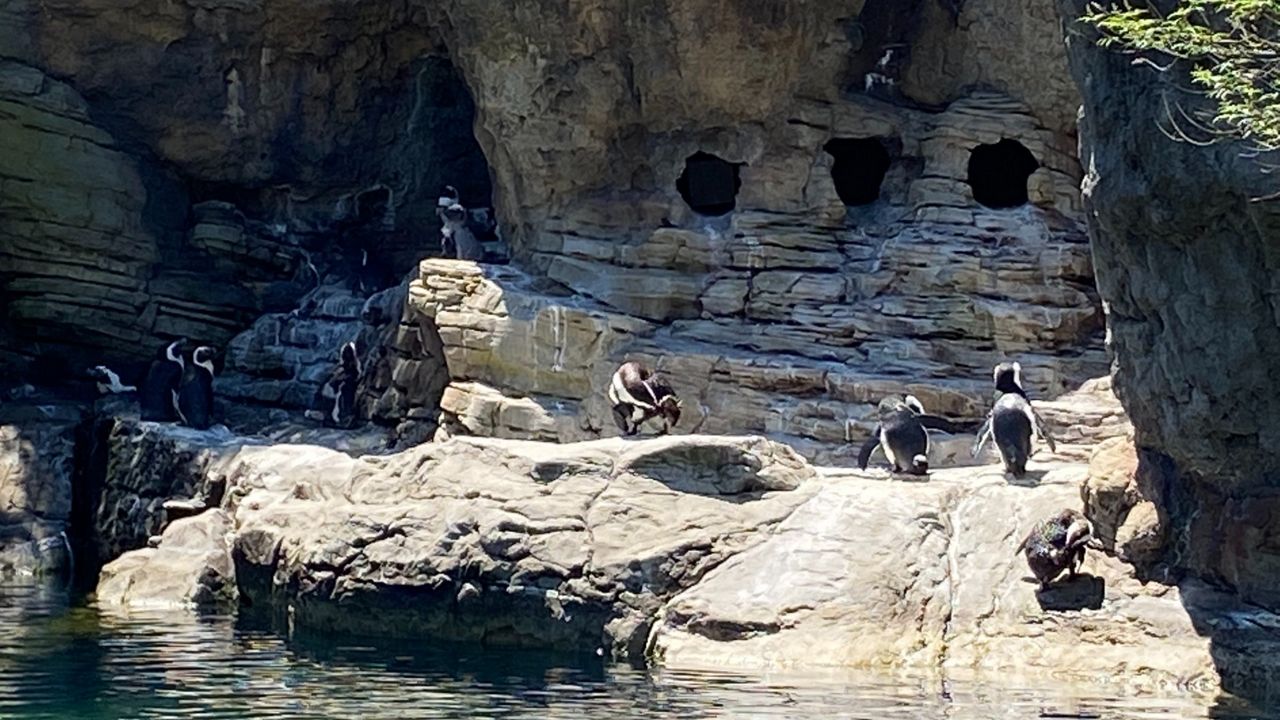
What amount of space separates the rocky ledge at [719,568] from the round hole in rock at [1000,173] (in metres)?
6.88

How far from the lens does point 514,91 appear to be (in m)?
26.0

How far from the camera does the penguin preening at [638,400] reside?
73.4ft

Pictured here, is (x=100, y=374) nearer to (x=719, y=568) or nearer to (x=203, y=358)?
(x=203, y=358)

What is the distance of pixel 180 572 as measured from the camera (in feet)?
72.5

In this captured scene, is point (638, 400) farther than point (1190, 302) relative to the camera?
Yes

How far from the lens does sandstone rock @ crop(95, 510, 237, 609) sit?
21703mm

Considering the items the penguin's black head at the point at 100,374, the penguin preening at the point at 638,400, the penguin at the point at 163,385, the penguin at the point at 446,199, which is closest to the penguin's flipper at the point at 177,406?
the penguin at the point at 163,385

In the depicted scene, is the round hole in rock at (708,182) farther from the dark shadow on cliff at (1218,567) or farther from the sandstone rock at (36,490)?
the dark shadow on cliff at (1218,567)

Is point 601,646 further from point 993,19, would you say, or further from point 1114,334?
point 993,19

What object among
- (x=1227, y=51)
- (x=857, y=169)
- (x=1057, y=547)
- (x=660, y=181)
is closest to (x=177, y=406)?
(x=660, y=181)

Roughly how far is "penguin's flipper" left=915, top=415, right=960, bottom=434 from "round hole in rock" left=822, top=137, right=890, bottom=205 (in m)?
5.11

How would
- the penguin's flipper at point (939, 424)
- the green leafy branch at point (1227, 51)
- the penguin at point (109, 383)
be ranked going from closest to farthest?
the green leafy branch at point (1227, 51) → the penguin's flipper at point (939, 424) → the penguin at point (109, 383)

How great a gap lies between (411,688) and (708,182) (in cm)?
1425

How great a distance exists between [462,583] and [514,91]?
9.21 metres
